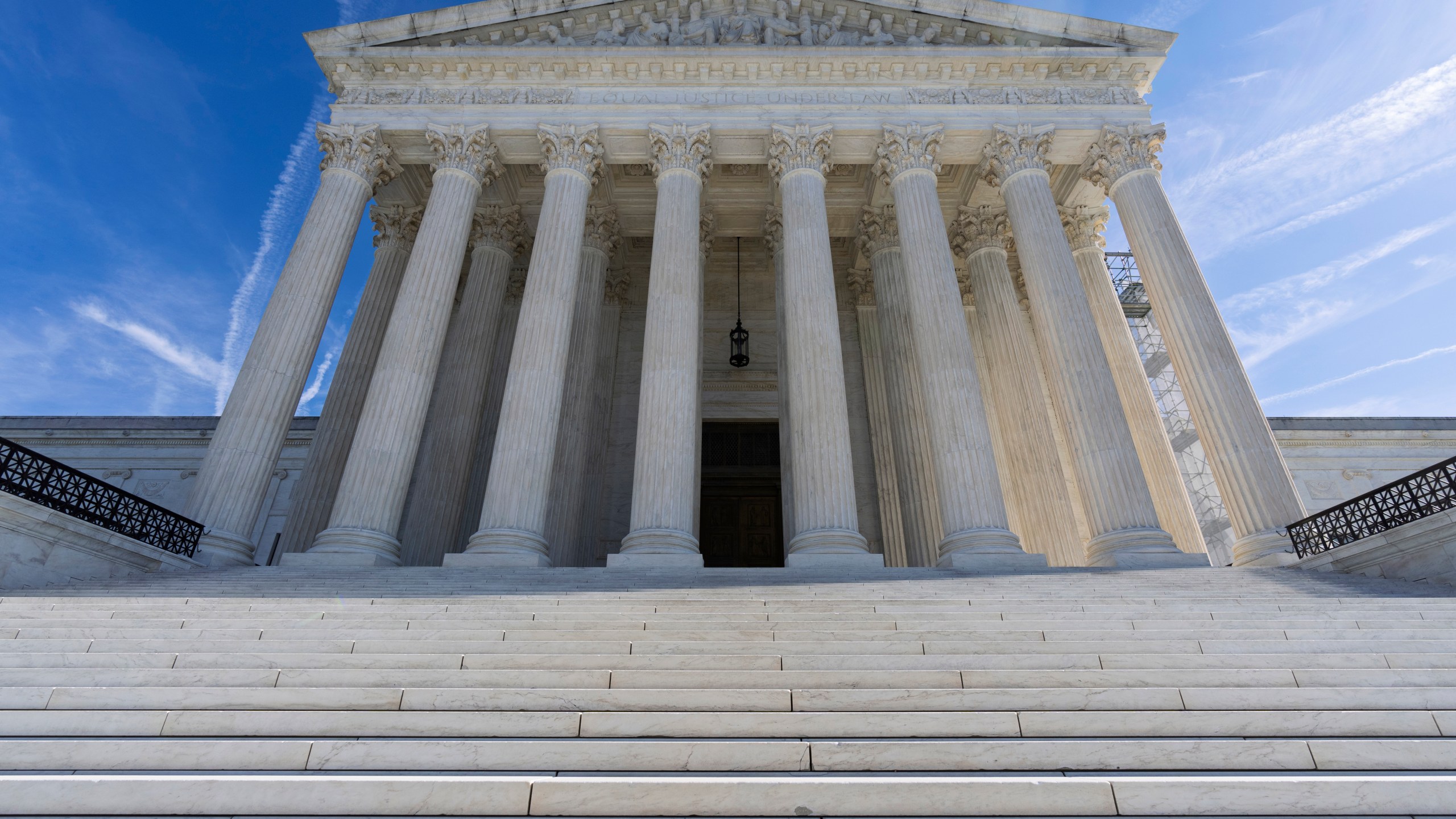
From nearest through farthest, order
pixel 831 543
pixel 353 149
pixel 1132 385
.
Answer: pixel 831 543 → pixel 353 149 → pixel 1132 385

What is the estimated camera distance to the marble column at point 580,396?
22344mm

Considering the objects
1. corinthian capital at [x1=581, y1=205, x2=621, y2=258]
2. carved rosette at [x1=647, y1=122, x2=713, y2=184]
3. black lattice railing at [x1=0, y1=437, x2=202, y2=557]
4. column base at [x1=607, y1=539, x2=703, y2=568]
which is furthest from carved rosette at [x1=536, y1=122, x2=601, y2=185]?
black lattice railing at [x1=0, y1=437, x2=202, y2=557]

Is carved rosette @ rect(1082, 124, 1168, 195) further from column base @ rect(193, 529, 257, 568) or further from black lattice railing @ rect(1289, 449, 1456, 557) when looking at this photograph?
column base @ rect(193, 529, 257, 568)

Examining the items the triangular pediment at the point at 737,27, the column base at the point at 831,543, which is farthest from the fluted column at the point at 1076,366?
the column base at the point at 831,543

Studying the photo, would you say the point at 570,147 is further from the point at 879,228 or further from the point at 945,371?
the point at 945,371

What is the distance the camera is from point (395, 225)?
2572cm

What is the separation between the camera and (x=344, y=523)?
17.0m

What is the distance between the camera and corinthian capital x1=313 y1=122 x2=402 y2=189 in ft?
70.8

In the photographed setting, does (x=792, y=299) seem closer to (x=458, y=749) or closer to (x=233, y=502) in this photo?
(x=233, y=502)

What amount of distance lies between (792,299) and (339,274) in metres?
12.8

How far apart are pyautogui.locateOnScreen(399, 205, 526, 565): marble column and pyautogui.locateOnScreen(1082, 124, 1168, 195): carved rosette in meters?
19.4

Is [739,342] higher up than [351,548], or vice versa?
[739,342]

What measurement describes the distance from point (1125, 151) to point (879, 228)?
25.5 feet

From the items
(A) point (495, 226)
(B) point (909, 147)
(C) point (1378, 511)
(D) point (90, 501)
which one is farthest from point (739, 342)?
(D) point (90, 501)
